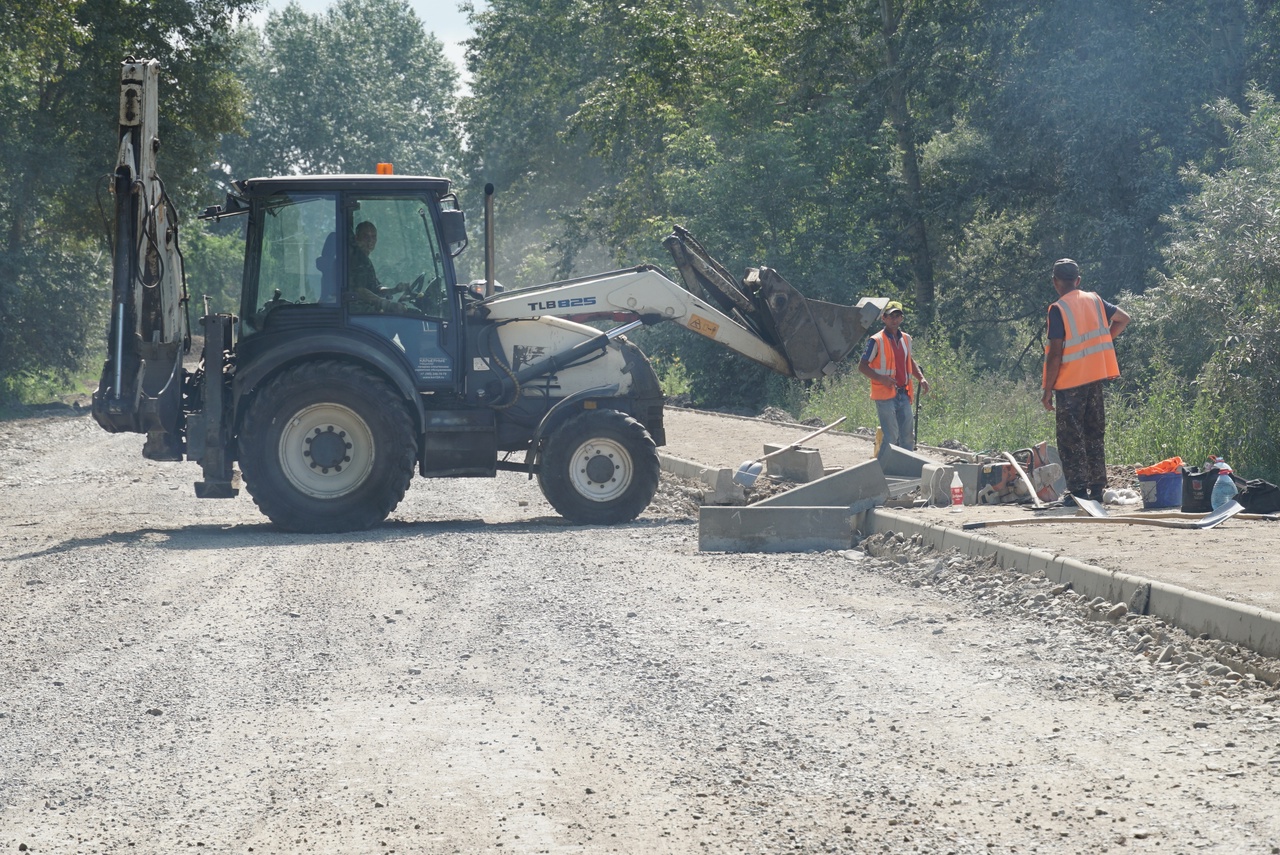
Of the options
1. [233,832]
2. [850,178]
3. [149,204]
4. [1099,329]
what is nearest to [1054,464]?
[1099,329]

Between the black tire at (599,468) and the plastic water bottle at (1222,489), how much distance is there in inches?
190

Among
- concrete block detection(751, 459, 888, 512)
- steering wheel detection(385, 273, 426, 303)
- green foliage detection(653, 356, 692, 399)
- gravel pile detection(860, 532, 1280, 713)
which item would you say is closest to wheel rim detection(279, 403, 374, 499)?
steering wheel detection(385, 273, 426, 303)

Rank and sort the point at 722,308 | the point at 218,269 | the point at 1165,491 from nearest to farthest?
1. the point at 1165,491
2. the point at 722,308
3. the point at 218,269

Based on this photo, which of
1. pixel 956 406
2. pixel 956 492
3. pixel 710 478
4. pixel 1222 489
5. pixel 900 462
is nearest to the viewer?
pixel 1222 489

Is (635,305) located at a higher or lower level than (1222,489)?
higher

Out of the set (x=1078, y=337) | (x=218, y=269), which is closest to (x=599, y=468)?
(x=1078, y=337)

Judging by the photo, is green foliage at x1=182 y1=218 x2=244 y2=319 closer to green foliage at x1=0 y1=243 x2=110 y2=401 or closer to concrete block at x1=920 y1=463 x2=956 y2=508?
green foliage at x1=0 y1=243 x2=110 y2=401

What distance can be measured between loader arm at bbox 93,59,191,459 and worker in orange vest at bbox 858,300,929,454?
252 inches

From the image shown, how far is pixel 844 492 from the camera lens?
1161 centimetres

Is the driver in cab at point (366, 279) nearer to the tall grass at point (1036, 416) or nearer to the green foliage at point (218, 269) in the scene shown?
the tall grass at point (1036, 416)

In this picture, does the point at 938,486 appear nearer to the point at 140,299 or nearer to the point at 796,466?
the point at 796,466

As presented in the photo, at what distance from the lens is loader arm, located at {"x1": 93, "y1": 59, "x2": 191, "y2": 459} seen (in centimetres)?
1227

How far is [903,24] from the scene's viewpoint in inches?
1144

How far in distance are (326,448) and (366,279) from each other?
5.19ft
